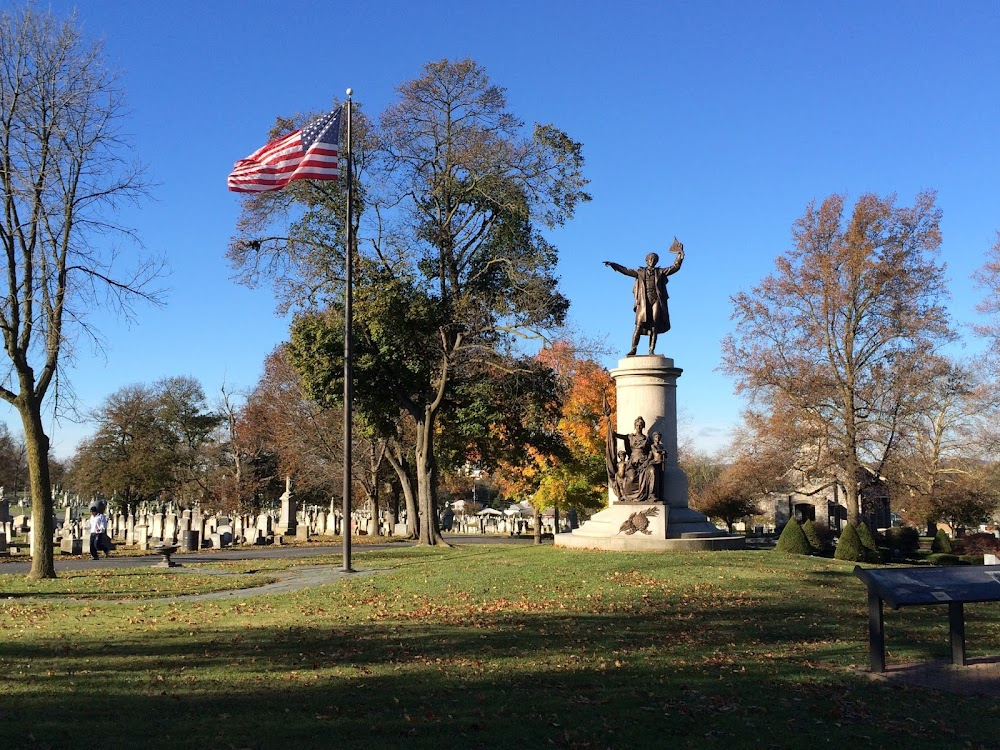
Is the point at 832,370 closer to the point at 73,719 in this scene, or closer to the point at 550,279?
the point at 550,279

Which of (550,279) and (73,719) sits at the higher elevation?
(550,279)

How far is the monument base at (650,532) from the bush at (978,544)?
58.9ft

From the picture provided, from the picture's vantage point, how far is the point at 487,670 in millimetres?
8875

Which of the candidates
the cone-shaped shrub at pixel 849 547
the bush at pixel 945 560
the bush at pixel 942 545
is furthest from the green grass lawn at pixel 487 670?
the bush at pixel 942 545

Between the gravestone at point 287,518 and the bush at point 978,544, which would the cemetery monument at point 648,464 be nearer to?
the bush at point 978,544

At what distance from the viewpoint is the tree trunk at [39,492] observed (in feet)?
64.3

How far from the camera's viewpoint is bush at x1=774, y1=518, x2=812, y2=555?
81.8 ft

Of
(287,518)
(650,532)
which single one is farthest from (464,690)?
(287,518)

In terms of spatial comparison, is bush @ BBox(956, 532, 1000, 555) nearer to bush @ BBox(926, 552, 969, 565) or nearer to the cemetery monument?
bush @ BBox(926, 552, 969, 565)

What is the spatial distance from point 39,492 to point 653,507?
1404cm

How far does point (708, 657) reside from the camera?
9.66 m

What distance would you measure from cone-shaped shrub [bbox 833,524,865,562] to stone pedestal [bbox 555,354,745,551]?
513 cm

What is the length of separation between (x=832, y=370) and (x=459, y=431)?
14.5 metres

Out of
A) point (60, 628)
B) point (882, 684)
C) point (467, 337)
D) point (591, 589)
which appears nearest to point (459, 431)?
point (467, 337)
